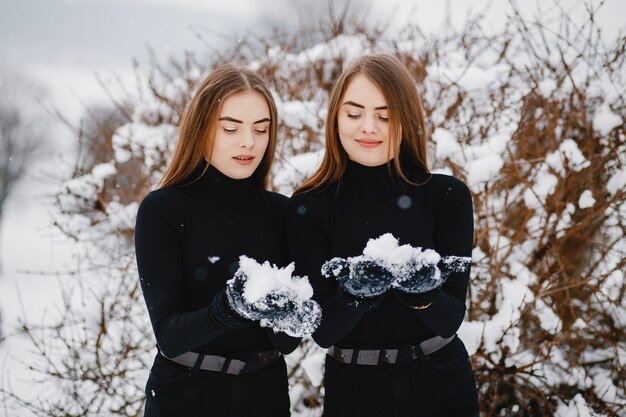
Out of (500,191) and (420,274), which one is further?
(500,191)

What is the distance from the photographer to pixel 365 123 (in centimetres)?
189

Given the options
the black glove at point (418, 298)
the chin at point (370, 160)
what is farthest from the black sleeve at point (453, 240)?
the chin at point (370, 160)

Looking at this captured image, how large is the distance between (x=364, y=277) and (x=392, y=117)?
660 mm

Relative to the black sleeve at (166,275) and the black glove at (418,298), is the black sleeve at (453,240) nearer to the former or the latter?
the black glove at (418,298)

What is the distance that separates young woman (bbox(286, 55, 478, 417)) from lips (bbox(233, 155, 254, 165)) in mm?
215

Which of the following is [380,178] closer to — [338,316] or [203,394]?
[338,316]

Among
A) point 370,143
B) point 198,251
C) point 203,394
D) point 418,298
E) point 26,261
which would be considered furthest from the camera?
point 26,261

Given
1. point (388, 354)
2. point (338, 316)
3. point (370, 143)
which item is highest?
point (370, 143)

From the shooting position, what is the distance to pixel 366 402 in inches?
68.4

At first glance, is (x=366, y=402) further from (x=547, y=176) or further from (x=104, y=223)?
(x=104, y=223)

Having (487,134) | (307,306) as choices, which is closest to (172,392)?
(307,306)

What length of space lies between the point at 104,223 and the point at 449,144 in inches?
109

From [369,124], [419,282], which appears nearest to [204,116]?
[369,124]

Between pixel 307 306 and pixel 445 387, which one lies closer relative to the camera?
pixel 307 306
